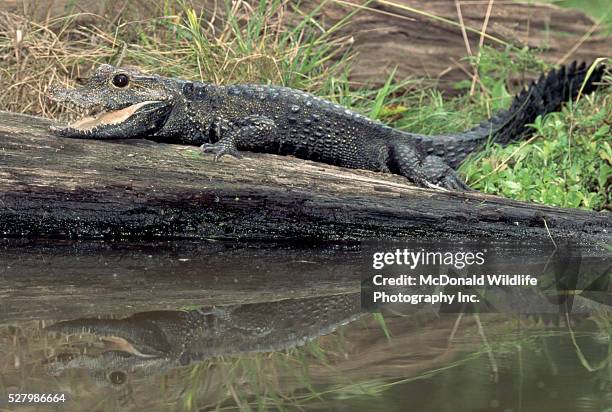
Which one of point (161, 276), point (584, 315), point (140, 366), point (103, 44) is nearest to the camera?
point (140, 366)

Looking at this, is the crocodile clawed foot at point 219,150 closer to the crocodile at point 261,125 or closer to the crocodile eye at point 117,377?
the crocodile at point 261,125

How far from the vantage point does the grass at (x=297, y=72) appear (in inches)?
229

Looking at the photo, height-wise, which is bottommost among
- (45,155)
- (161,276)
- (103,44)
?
(161,276)

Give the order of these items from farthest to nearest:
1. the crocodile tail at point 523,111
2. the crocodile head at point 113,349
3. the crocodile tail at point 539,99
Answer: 1. the crocodile tail at point 539,99
2. the crocodile tail at point 523,111
3. the crocodile head at point 113,349

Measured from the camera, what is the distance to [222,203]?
16.2ft

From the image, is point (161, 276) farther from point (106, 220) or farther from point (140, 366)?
point (140, 366)

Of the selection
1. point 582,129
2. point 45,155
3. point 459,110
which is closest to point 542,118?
point 582,129

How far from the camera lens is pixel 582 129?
6.26m

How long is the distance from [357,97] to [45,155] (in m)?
2.85

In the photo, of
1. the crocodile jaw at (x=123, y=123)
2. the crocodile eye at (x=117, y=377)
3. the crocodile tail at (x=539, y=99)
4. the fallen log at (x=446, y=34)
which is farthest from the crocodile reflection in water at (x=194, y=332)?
the fallen log at (x=446, y=34)

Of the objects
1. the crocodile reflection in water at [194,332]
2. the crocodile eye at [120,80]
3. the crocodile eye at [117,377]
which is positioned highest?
the crocodile eye at [120,80]

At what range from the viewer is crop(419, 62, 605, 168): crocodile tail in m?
6.23

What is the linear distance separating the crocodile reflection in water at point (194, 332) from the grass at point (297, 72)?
7.42 feet

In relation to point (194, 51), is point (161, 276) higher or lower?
lower
